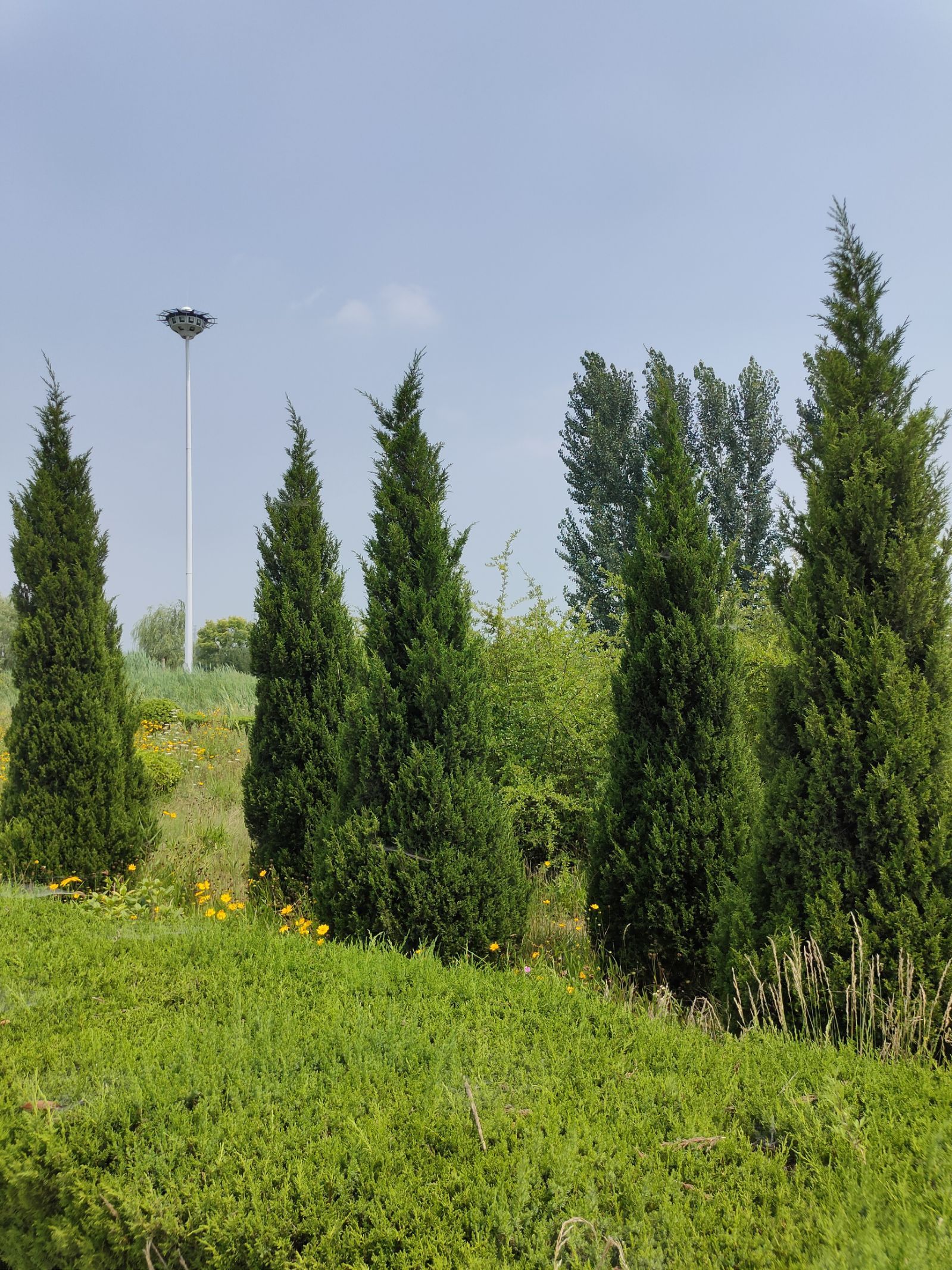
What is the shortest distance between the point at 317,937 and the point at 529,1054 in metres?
2.91

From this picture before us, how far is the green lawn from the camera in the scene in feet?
7.02

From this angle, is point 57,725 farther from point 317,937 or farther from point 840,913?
point 840,913

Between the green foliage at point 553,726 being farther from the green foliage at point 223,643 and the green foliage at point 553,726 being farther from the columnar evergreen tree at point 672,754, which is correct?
the green foliage at point 223,643

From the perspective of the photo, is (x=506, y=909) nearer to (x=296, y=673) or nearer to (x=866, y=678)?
(x=866, y=678)

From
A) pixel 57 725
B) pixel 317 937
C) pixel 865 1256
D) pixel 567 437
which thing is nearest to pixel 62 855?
pixel 57 725

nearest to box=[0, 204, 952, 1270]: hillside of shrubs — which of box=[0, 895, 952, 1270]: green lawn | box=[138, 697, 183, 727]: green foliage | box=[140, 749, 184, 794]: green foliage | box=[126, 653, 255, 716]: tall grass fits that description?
box=[0, 895, 952, 1270]: green lawn

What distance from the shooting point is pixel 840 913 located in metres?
3.78

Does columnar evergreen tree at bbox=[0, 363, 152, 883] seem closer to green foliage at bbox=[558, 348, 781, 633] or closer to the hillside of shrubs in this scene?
the hillside of shrubs

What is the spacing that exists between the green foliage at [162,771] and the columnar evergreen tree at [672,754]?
7332 mm

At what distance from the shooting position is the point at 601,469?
25.5 meters

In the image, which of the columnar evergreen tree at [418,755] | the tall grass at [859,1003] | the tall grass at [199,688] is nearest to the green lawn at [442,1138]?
the tall grass at [859,1003]

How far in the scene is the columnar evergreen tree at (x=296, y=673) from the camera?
24.8 feet

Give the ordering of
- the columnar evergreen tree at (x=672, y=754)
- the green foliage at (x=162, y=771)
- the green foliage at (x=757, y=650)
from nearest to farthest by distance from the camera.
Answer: the columnar evergreen tree at (x=672, y=754) < the green foliage at (x=757, y=650) < the green foliage at (x=162, y=771)

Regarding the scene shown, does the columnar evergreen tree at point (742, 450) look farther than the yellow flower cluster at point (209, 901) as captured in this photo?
Yes
